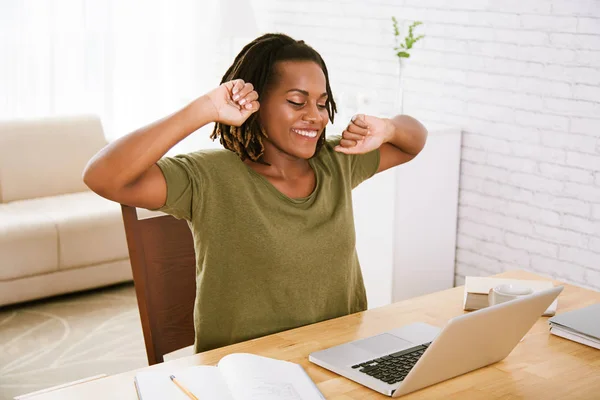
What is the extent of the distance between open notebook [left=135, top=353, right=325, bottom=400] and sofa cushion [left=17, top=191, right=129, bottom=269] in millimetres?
2575

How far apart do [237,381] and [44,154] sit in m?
3.19

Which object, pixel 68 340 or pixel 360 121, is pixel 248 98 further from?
pixel 68 340

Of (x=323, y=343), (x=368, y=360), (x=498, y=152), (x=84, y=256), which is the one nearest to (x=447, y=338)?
(x=368, y=360)

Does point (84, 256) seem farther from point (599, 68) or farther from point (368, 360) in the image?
point (368, 360)

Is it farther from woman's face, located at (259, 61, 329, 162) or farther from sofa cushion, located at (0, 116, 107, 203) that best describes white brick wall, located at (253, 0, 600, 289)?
woman's face, located at (259, 61, 329, 162)

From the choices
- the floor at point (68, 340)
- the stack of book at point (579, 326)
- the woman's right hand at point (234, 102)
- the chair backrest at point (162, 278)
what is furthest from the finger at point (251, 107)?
the floor at point (68, 340)

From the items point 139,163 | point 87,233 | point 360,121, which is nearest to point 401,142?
point 360,121

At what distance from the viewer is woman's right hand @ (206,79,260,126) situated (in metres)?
1.57

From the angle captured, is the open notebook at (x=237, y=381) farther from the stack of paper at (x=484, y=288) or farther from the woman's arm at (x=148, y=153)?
the stack of paper at (x=484, y=288)

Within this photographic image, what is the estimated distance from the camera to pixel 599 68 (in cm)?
301

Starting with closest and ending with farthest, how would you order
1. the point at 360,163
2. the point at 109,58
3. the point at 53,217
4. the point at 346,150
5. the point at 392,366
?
the point at 392,366 < the point at 346,150 < the point at 360,163 < the point at 53,217 < the point at 109,58

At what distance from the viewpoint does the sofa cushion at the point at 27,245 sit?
3.57 m

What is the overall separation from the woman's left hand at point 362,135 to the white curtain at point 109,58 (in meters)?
2.73

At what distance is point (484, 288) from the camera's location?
1.70 m
